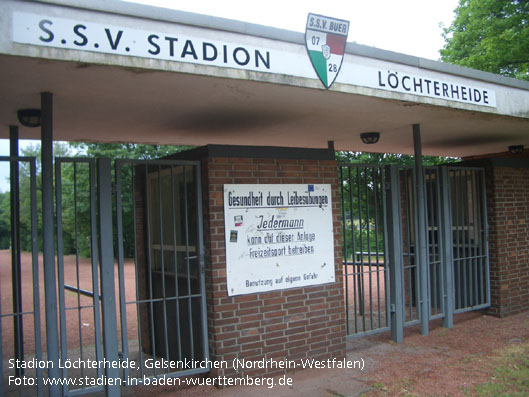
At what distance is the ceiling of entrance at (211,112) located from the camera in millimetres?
4285

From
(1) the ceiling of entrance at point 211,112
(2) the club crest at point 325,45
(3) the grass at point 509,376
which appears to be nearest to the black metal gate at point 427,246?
(1) the ceiling of entrance at point 211,112

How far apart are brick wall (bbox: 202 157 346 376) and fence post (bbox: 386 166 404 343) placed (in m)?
1.10

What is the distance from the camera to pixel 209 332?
5.49 metres

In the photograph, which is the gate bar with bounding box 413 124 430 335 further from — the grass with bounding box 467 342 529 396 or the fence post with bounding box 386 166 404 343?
the grass with bounding box 467 342 529 396

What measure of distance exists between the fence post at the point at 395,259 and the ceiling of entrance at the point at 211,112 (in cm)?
86

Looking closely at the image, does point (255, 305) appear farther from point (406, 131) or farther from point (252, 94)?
point (406, 131)

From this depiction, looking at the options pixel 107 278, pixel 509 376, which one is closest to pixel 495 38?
pixel 509 376

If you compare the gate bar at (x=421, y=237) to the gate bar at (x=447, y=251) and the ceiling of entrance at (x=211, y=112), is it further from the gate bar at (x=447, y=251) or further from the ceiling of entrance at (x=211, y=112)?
the gate bar at (x=447, y=251)

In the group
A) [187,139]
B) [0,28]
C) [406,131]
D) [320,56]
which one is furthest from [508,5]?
[0,28]

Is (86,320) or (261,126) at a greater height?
(261,126)

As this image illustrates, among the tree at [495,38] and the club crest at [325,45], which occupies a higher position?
the tree at [495,38]

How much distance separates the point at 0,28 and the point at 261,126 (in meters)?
4.08

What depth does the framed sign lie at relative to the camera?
5523mm

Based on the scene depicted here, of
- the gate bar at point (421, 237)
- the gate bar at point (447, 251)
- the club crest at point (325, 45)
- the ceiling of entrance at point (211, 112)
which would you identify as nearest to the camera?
the ceiling of entrance at point (211, 112)
